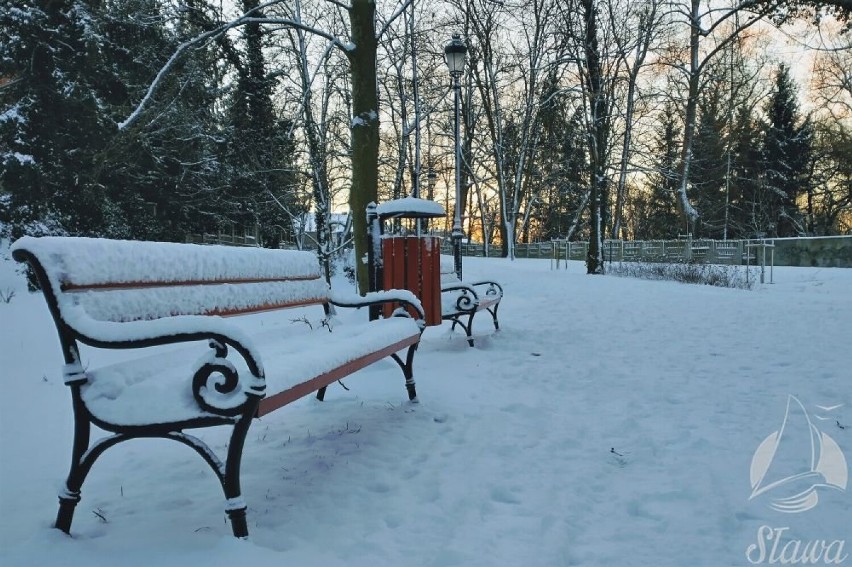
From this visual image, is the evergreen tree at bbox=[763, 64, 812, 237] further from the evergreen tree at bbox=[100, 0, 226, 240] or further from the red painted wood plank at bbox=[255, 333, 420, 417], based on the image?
the red painted wood plank at bbox=[255, 333, 420, 417]

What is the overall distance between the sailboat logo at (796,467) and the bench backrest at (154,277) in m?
2.76

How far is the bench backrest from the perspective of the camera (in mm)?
1966

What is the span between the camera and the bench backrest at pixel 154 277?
6.45 ft

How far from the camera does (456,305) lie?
644 cm

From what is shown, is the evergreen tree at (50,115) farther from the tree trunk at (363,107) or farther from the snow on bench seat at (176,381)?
the snow on bench seat at (176,381)

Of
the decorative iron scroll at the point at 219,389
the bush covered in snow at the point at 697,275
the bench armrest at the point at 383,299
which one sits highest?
the bench armrest at the point at 383,299

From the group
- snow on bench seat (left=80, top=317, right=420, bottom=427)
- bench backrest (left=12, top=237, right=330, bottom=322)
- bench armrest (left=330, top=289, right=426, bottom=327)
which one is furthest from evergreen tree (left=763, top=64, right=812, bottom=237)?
snow on bench seat (left=80, top=317, right=420, bottom=427)

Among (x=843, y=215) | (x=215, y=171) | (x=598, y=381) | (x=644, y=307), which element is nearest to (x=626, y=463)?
(x=598, y=381)

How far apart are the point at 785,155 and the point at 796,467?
3909 cm

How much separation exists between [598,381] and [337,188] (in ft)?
52.4

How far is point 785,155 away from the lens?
35.0 m

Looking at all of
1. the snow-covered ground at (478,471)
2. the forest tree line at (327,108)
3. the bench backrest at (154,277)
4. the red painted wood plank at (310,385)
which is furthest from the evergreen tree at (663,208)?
the bench backrest at (154,277)

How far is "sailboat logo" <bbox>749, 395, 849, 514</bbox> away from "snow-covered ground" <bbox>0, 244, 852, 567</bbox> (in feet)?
0.06

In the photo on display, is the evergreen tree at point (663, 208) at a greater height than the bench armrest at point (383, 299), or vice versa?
the evergreen tree at point (663, 208)
